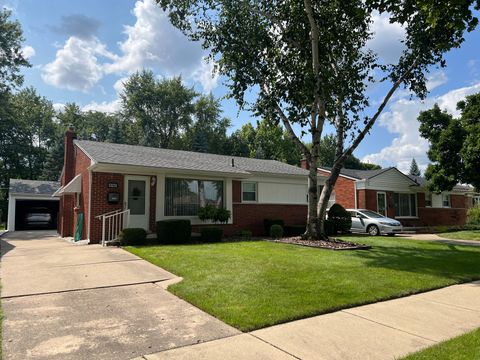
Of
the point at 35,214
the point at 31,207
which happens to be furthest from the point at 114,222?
the point at 31,207

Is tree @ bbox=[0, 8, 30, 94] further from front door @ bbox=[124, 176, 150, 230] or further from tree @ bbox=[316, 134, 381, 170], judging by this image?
tree @ bbox=[316, 134, 381, 170]

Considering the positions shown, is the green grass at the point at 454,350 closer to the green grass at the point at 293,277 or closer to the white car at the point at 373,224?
the green grass at the point at 293,277

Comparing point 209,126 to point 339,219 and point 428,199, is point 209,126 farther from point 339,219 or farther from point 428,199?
point 339,219

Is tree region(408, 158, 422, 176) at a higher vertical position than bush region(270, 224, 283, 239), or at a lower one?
higher

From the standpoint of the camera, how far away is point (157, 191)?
14.3 meters

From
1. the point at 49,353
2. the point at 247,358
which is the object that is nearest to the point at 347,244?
the point at 247,358

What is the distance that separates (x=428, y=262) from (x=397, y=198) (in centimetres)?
1852

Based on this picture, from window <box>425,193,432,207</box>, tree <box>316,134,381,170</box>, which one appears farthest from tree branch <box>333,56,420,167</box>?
tree <box>316,134,381,170</box>

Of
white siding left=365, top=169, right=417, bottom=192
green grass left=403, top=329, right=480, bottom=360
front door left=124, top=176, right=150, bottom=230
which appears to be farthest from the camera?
white siding left=365, top=169, right=417, bottom=192

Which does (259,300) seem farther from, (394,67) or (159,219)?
(394,67)

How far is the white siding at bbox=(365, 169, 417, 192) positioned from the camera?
2521 cm

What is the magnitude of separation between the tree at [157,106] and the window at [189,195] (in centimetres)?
3647

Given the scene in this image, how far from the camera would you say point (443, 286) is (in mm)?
7238

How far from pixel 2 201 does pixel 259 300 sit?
125ft
